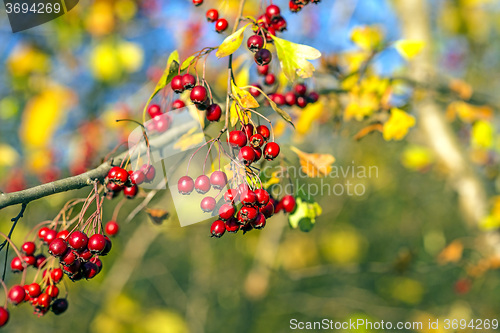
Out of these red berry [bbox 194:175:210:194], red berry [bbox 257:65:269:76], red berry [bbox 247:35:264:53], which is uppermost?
red berry [bbox 257:65:269:76]

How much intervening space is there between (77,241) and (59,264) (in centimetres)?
29

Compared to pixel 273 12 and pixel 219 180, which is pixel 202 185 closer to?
Result: pixel 219 180

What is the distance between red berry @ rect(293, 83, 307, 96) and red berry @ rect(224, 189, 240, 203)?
2.55 ft

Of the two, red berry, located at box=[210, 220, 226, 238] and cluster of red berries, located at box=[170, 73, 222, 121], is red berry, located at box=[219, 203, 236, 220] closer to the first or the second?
red berry, located at box=[210, 220, 226, 238]

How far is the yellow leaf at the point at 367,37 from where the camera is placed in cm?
223

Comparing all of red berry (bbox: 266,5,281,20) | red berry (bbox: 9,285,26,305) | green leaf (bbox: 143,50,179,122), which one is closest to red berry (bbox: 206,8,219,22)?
red berry (bbox: 266,5,281,20)

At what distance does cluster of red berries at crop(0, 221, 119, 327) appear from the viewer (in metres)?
1.19

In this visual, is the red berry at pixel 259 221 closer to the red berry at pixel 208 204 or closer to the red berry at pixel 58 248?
the red berry at pixel 208 204

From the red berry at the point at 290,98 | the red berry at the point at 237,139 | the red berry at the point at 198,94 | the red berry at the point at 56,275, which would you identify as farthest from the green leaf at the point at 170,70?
the red berry at the point at 56,275

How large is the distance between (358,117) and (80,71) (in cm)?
411

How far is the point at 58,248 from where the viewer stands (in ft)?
3.87

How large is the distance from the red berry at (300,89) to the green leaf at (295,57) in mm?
383

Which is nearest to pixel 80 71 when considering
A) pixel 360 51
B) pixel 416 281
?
pixel 360 51

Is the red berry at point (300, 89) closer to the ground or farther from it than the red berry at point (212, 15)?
closer to the ground
